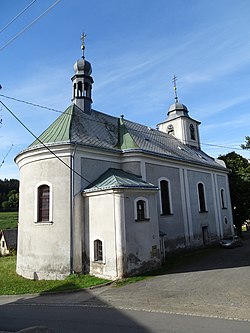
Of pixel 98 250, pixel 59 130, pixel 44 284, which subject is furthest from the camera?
pixel 59 130

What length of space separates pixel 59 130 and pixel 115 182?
535 cm

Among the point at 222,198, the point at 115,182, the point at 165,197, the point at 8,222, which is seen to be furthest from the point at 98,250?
the point at 8,222

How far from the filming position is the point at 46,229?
1449 centimetres

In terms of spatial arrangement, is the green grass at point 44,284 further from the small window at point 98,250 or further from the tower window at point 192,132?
the tower window at point 192,132

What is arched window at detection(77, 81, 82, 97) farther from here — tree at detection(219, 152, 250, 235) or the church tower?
tree at detection(219, 152, 250, 235)

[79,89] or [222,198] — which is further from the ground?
[79,89]

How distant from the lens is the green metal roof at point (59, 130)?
15.6 m

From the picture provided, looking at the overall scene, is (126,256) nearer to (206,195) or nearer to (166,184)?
(166,184)

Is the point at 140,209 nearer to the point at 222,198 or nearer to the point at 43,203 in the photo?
the point at 43,203

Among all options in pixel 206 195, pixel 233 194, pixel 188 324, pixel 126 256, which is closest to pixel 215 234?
pixel 206 195

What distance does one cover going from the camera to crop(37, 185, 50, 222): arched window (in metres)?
15.1

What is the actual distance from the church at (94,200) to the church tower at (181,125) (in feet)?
26.3

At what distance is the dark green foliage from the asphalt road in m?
60.9

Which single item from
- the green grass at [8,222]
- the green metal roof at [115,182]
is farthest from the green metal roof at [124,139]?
the green grass at [8,222]
